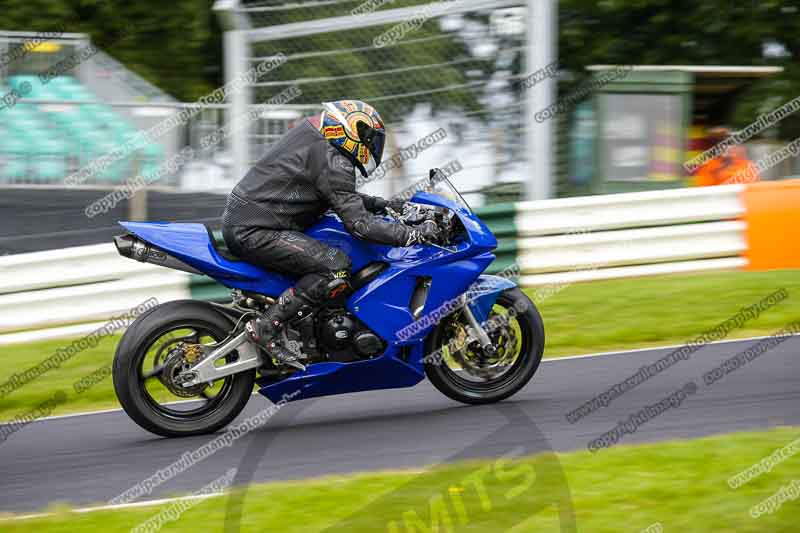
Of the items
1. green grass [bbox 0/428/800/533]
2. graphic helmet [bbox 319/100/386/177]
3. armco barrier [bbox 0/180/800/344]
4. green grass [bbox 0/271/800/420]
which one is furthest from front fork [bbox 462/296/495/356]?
armco barrier [bbox 0/180/800/344]

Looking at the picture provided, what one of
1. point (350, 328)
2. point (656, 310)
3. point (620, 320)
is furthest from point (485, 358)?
point (656, 310)

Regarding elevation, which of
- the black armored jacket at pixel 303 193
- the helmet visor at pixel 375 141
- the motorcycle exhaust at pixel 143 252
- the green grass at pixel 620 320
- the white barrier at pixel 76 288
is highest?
the helmet visor at pixel 375 141

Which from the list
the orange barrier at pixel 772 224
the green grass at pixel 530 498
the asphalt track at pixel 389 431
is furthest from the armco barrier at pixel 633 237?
the green grass at pixel 530 498

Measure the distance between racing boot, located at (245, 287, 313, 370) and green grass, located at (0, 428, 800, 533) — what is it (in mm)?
1185

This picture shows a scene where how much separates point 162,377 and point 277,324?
0.72 metres

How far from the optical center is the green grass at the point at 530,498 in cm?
488

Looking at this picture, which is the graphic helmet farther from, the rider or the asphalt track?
the asphalt track

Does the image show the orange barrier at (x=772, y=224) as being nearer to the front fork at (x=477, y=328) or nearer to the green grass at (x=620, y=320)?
the green grass at (x=620, y=320)

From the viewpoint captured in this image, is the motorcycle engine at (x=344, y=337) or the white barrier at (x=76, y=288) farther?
the white barrier at (x=76, y=288)

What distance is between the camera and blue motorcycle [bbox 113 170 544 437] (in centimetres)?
675

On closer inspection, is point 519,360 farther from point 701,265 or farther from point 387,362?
point 701,265

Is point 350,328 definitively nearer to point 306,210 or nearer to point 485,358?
point 306,210

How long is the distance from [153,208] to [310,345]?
535cm

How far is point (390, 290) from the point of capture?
22.9ft
